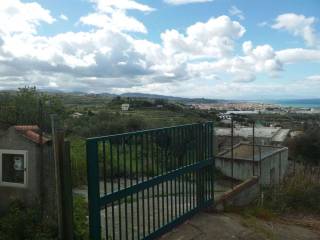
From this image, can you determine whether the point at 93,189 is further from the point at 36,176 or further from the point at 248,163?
the point at 248,163

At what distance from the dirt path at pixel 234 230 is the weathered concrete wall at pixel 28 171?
6.27 ft

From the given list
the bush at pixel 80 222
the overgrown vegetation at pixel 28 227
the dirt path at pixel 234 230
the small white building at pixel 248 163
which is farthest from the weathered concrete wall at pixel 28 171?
the small white building at pixel 248 163

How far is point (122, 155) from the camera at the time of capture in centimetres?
486

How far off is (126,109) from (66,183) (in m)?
40.6

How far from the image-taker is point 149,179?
17.1 ft

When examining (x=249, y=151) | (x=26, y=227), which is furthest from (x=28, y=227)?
(x=249, y=151)

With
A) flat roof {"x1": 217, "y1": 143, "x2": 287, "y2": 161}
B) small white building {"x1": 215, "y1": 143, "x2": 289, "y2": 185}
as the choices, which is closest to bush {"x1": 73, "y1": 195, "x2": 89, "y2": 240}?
small white building {"x1": 215, "y1": 143, "x2": 289, "y2": 185}

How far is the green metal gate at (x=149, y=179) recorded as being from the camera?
173 inches

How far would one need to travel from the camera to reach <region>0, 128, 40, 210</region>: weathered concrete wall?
15.8 feet

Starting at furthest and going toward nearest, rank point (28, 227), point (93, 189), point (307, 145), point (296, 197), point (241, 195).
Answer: point (307, 145), point (296, 197), point (241, 195), point (28, 227), point (93, 189)

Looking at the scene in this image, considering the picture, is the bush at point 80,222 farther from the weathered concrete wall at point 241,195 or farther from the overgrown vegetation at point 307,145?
the overgrown vegetation at point 307,145

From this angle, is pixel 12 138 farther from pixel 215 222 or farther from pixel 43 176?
pixel 215 222

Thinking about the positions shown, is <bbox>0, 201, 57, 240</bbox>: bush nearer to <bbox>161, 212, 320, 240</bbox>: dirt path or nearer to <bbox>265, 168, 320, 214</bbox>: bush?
<bbox>161, 212, 320, 240</bbox>: dirt path

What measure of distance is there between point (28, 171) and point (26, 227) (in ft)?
2.18
